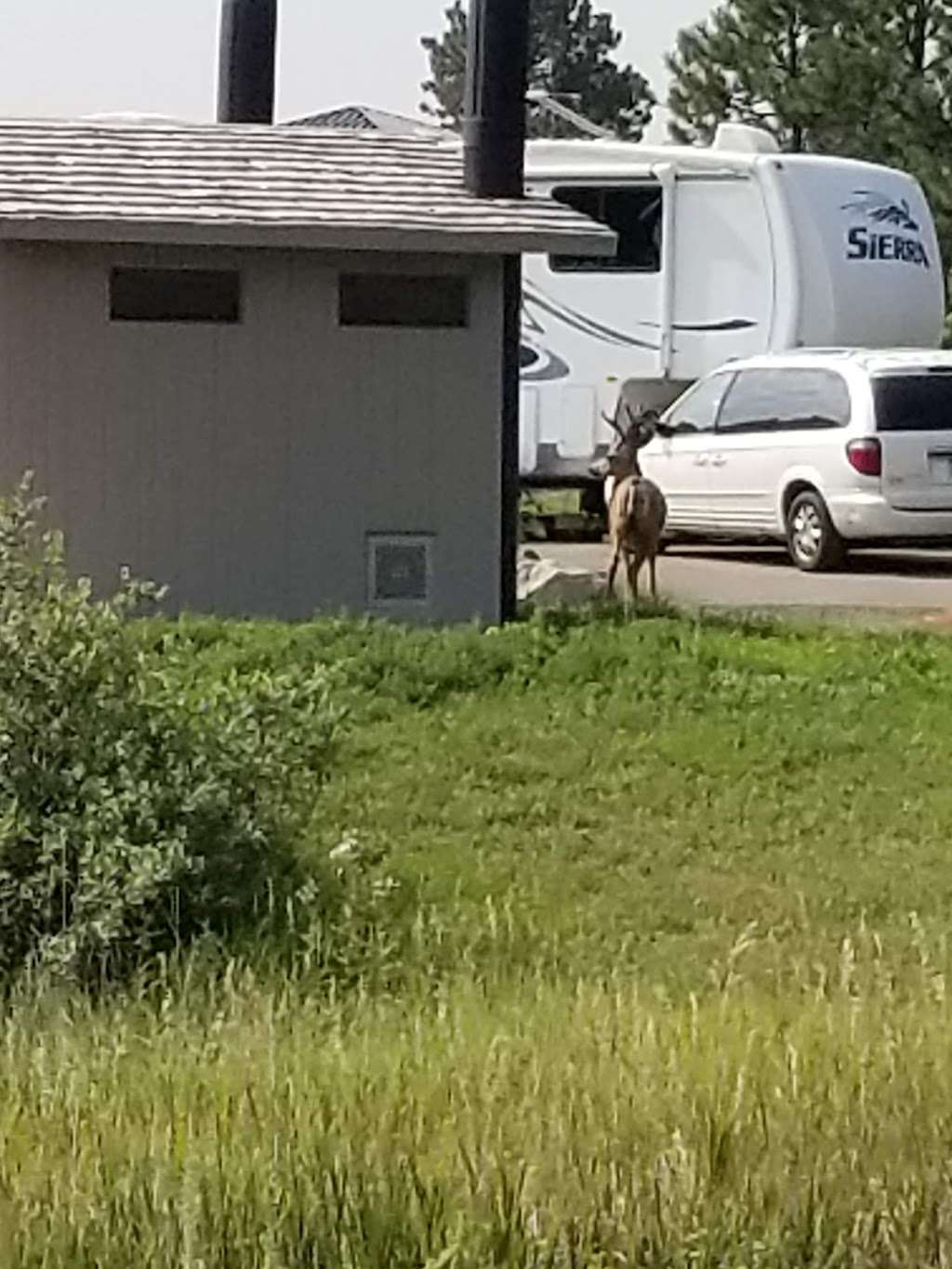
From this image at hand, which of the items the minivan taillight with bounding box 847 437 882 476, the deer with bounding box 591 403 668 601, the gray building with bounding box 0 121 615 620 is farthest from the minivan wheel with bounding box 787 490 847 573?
the gray building with bounding box 0 121 615 620

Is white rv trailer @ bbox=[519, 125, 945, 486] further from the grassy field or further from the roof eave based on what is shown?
the grassy field

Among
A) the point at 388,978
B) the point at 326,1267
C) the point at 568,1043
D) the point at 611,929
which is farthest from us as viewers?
the point at 611,929

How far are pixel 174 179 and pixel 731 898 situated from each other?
7.12 metres

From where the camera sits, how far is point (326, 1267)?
5109 mm

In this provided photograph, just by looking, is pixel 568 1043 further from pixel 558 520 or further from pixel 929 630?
pixel 558 520

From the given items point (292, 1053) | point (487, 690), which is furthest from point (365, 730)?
point (292, 1053)

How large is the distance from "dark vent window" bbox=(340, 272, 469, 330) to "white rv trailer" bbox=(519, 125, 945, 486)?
8.60m

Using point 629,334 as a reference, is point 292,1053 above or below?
below

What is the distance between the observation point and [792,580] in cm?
2175

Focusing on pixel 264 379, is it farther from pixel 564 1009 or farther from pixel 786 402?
pixel 564 1009

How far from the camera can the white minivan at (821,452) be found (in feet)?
71.5

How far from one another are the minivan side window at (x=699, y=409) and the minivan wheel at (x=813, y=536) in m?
1.37

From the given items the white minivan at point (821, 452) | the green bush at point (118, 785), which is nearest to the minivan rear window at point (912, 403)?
the white minivan at point (821, 452)

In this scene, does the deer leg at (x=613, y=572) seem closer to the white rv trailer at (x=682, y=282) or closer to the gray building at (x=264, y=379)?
the gray building at (x=264, y=379)
